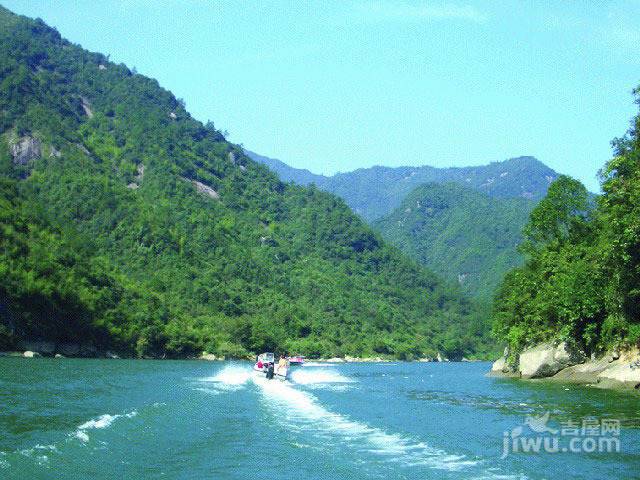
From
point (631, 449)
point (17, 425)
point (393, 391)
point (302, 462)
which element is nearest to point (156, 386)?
point (393, 391)

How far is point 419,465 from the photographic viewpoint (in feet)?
72.6

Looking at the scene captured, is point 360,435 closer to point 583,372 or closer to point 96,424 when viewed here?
point 96,424

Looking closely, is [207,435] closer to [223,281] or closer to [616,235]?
[616,235]

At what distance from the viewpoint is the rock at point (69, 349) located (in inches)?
4063

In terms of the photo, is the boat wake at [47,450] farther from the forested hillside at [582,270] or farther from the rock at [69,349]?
the rock at [69,349]

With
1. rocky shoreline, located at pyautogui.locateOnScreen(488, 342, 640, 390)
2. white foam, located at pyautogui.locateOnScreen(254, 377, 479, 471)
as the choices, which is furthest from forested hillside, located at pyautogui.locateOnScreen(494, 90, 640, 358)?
white foam, located at pyautogui.locateOnScreen(254, 377, 479, 471)

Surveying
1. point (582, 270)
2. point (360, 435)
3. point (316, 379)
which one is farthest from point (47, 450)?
point (316, 379)

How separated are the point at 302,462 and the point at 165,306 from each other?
124873mm

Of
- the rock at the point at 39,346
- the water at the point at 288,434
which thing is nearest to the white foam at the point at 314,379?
the water at the point at 288,434

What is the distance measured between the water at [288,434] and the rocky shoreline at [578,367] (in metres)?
3.40

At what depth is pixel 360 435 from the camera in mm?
27938

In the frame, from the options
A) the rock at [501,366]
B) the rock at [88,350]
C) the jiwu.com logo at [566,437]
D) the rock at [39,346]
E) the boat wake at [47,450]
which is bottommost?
the rock at [88,350]

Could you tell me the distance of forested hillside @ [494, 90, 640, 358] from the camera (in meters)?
47.5

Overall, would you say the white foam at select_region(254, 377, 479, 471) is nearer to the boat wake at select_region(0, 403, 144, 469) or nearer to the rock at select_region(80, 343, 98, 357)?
the boat wake at select_region(0, 403, 144, 469)
